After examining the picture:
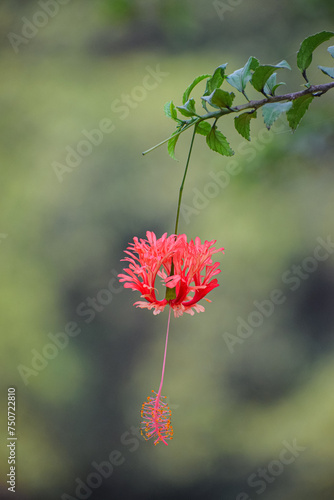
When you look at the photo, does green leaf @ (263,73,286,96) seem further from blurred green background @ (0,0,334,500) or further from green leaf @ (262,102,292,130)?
blurred green background @ (0,0,334,500)

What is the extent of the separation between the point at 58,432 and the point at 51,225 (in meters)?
0.83

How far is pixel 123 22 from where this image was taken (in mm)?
2021

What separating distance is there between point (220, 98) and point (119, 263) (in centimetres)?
142

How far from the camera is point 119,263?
2.03m

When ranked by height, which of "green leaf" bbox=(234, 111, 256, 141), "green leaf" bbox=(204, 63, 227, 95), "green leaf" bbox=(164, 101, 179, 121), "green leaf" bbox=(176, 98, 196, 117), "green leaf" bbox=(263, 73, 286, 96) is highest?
"green leaf" bbox=(164, 101, 179, 121)

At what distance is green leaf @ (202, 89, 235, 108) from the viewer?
636mm

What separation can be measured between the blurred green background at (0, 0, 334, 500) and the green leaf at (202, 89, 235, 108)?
1.37 m

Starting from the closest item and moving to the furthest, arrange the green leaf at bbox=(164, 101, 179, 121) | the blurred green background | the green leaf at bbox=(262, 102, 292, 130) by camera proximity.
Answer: the green leaf at bbox=(262, 102, 292, 130), the green leaf at bbox=(164, 101, 179, 121), the blurred green background

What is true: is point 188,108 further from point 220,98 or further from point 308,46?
point 308,46

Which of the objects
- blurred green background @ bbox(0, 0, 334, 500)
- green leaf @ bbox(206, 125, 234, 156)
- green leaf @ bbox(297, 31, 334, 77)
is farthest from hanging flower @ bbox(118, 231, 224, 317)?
blurred green background @ bbox(0, 0, 334, 500)

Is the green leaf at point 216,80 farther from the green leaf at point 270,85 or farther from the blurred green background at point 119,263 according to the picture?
the blurred green background at point 119,263

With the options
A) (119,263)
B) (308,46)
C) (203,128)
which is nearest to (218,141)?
(203,128)

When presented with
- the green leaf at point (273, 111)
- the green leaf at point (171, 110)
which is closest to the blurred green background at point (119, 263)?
the green leaf at point (171, 110)

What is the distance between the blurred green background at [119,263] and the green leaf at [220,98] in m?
1.37
